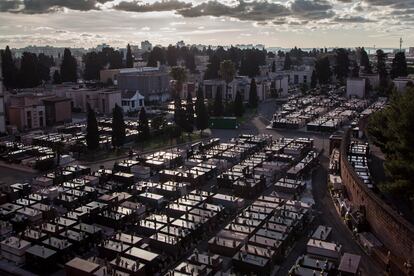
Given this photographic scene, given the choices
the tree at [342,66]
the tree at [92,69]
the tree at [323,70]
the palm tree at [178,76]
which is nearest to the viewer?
the palm tree at [178,76]

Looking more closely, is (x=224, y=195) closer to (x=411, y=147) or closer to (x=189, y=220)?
(x=189, y=220)

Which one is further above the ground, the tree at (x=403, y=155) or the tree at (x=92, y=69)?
the tree at (x=92, y=69)

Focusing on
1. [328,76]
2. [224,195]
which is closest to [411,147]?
[224,195]

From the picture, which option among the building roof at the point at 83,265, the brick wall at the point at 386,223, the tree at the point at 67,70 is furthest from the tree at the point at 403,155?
the tree at the point at 67,70

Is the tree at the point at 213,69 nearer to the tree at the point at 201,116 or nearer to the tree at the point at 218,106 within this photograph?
the tree at the point at 218,106

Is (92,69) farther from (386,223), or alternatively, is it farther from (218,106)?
(386,223)

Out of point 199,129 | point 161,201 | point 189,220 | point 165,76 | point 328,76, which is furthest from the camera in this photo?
point 328,76

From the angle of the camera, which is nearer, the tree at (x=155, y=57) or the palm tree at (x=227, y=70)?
the palm tree at (x=227, y=70)
